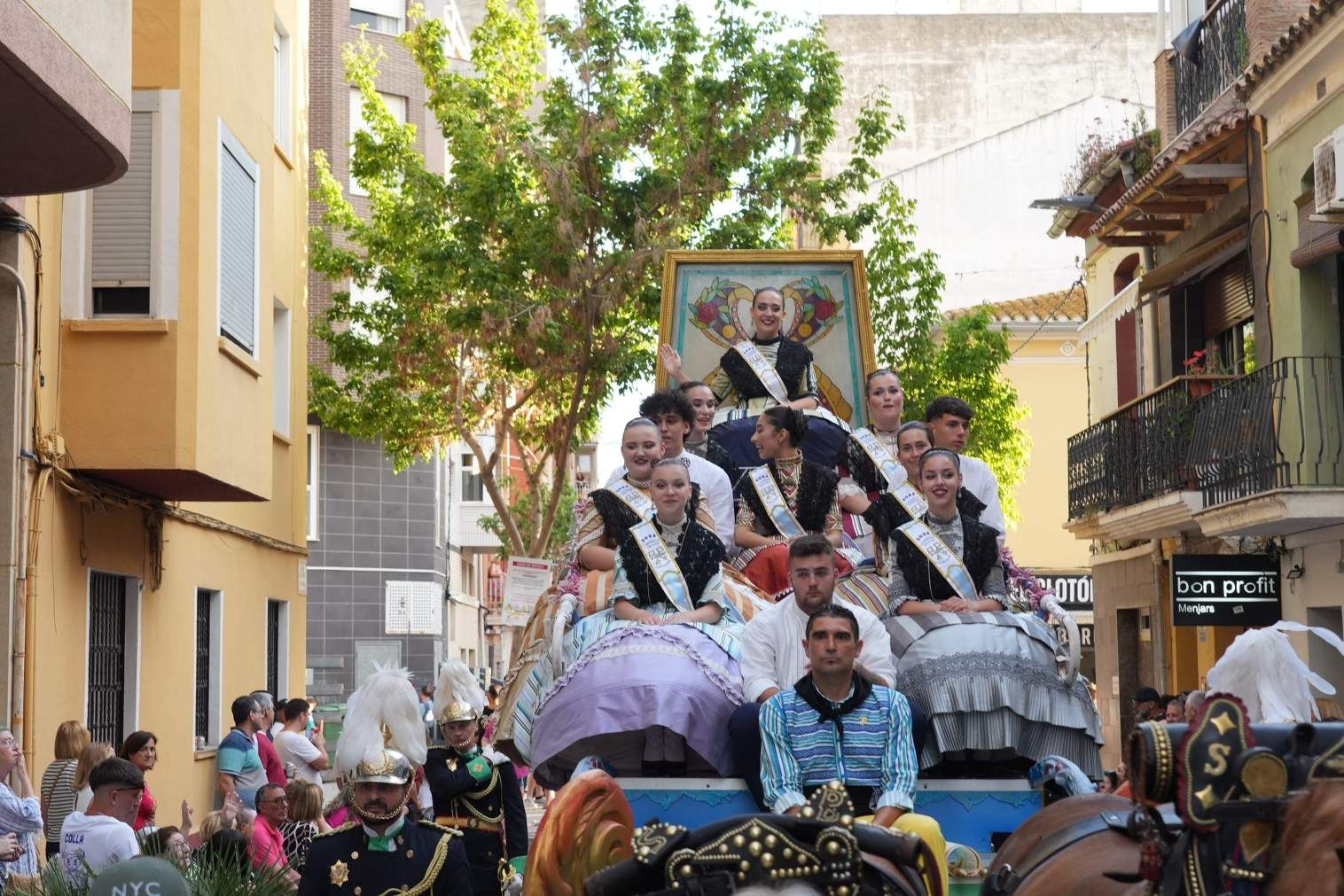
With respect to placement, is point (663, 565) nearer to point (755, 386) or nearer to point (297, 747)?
point (755, 386)

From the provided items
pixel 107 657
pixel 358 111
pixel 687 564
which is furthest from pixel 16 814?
pixel 358 111

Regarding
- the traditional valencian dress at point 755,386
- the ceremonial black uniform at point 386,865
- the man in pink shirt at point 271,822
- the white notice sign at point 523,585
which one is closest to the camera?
the ceremonial black uniform at point 386,865

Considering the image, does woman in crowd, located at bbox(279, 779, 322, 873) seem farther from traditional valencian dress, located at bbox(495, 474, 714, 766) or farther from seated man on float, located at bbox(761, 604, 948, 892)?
seated man on float, located at bbox(761, 604, 948, 892)

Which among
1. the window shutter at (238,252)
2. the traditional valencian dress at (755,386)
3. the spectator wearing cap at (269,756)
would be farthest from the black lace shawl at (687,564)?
the window shutter at (238,252)

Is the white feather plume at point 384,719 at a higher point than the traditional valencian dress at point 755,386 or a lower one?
lower

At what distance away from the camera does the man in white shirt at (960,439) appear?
35.4 feet

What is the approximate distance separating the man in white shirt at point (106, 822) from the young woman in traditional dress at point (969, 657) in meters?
3.64

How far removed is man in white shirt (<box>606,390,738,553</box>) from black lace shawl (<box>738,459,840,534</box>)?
0.12 meters

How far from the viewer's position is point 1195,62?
25.7 m

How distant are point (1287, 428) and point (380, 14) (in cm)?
2952

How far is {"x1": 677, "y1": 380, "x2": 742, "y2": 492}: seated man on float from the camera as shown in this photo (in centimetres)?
1218

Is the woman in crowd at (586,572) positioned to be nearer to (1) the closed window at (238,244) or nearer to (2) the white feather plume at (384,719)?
(2) the white feather plume at (384,719)

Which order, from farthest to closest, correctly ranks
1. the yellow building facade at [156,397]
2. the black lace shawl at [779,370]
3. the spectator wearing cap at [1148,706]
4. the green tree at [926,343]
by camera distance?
the green tree at [926,343]
the spectator wearing cap at [1148,706]
the yellow building facade at [156,397]
the black lace shawl at [779,370]

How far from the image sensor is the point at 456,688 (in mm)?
9539
